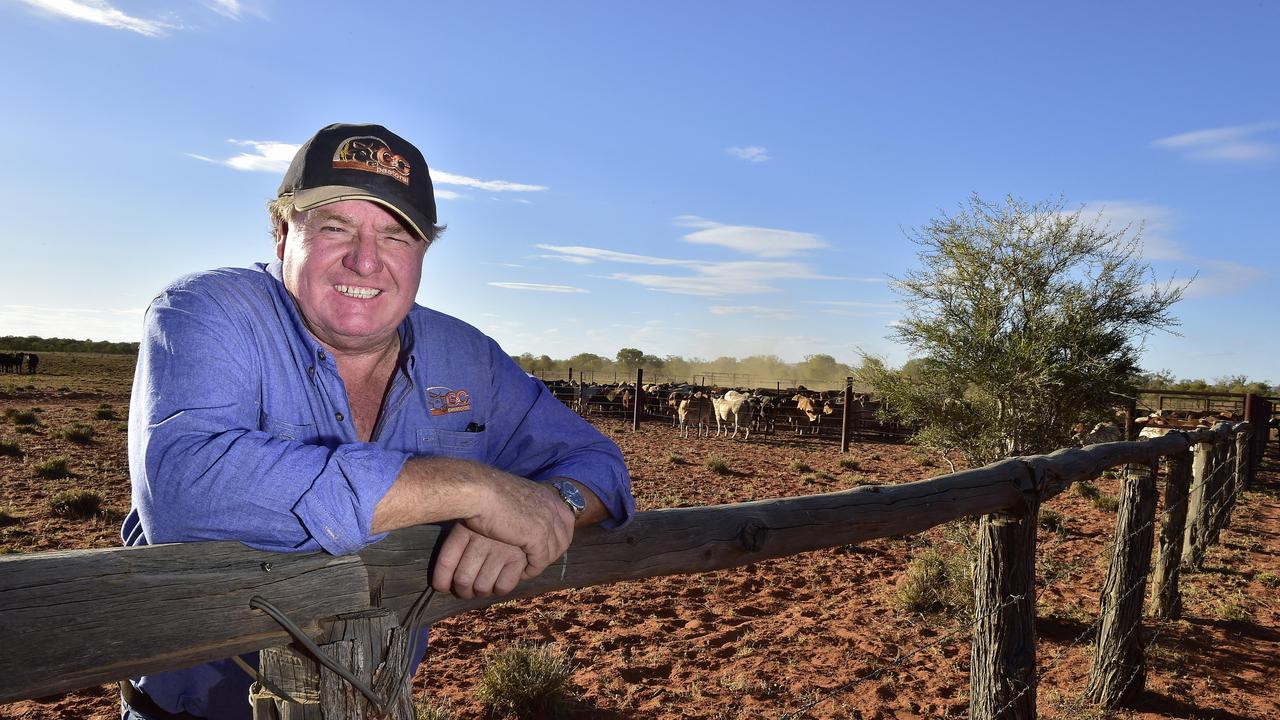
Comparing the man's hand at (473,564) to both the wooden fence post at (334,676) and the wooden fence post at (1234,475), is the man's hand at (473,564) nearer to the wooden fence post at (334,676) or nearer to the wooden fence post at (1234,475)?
the wooden fence post at (334,676)

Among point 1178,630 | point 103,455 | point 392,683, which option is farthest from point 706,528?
point 103,455

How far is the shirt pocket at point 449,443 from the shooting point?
1.88 metres

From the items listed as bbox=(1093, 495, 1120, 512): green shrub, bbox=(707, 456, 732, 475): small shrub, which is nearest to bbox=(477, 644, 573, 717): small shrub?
bbox=(1093, 495, 1120, 512): green shrub

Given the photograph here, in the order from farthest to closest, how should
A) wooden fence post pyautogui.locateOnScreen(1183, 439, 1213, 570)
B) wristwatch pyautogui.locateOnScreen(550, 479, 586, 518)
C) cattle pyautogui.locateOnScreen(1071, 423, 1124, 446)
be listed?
1. cattle pyautogui.locateOnScreen(1071, 423, 1124, 446)
2. wooden fence post pyautogui.locateOnScreen(1183, 439, 1213, 570)
3. wristwatch pyautogui.locateOnScreen(550, 479, 586, 518)

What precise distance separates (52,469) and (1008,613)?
14.8 m

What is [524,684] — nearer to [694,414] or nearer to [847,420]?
[847,420]

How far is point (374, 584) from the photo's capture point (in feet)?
4.55

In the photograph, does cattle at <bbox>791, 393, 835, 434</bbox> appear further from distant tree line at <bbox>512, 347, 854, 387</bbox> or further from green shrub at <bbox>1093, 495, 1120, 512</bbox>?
distant tree line at <bbox>512, 347, 854, 387</bbox>

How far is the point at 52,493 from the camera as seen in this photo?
1129cm

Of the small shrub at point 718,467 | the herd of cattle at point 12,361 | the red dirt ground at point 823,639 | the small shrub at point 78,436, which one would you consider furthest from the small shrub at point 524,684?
the herd of cattle at point 12,361

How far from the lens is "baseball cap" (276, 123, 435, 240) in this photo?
1729 millimetres

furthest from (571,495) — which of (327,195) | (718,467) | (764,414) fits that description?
(764,414)

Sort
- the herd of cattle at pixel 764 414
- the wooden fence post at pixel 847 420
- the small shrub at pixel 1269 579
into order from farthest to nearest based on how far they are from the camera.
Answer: the herd of cattle at pixel 764 414, the wooden fence post at pixel 847 420, the small shrub at pixel 1269 579

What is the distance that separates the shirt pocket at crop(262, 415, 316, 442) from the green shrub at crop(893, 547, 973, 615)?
646 centimetres
